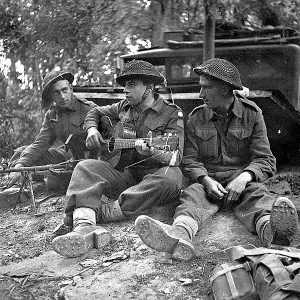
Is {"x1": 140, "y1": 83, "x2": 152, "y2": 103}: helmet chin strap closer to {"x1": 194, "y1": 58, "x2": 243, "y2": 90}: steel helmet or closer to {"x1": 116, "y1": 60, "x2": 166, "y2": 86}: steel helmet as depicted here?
{"x1": 116, "y1": 60, "x2": 166, "y2": 86}: steel helmet

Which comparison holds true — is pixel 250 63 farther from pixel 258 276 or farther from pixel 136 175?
pixel 258 276

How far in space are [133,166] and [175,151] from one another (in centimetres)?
58

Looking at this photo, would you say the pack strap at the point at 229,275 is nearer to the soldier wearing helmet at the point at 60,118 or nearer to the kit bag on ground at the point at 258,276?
the kit bag on ground at the point at 258,276

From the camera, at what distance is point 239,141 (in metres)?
5.23

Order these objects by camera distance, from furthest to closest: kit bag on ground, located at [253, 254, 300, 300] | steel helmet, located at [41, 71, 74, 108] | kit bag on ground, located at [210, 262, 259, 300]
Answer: steel helmet, located at [41, 71, 74, 108] < kit bag on ground, located at [210, 262, 259, 300] < kit bag on ground, located at [253, 254, 300, 300]

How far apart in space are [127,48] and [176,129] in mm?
4689

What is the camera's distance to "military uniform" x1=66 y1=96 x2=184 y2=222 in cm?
503

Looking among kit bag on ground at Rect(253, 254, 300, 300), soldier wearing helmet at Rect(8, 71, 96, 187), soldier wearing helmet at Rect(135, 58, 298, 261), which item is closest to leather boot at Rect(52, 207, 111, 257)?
soldier wearing helmet at Rect(135, 58, 298, 261)

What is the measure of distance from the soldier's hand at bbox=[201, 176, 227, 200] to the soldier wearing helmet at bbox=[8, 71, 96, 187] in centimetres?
202

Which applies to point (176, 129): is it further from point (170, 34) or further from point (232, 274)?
point (170, 34)

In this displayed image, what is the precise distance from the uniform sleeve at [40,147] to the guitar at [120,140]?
123 centimetres

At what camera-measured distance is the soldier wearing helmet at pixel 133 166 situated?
196 inches

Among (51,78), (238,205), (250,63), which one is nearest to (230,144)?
(238,205)

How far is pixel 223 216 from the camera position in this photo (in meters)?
5.08
